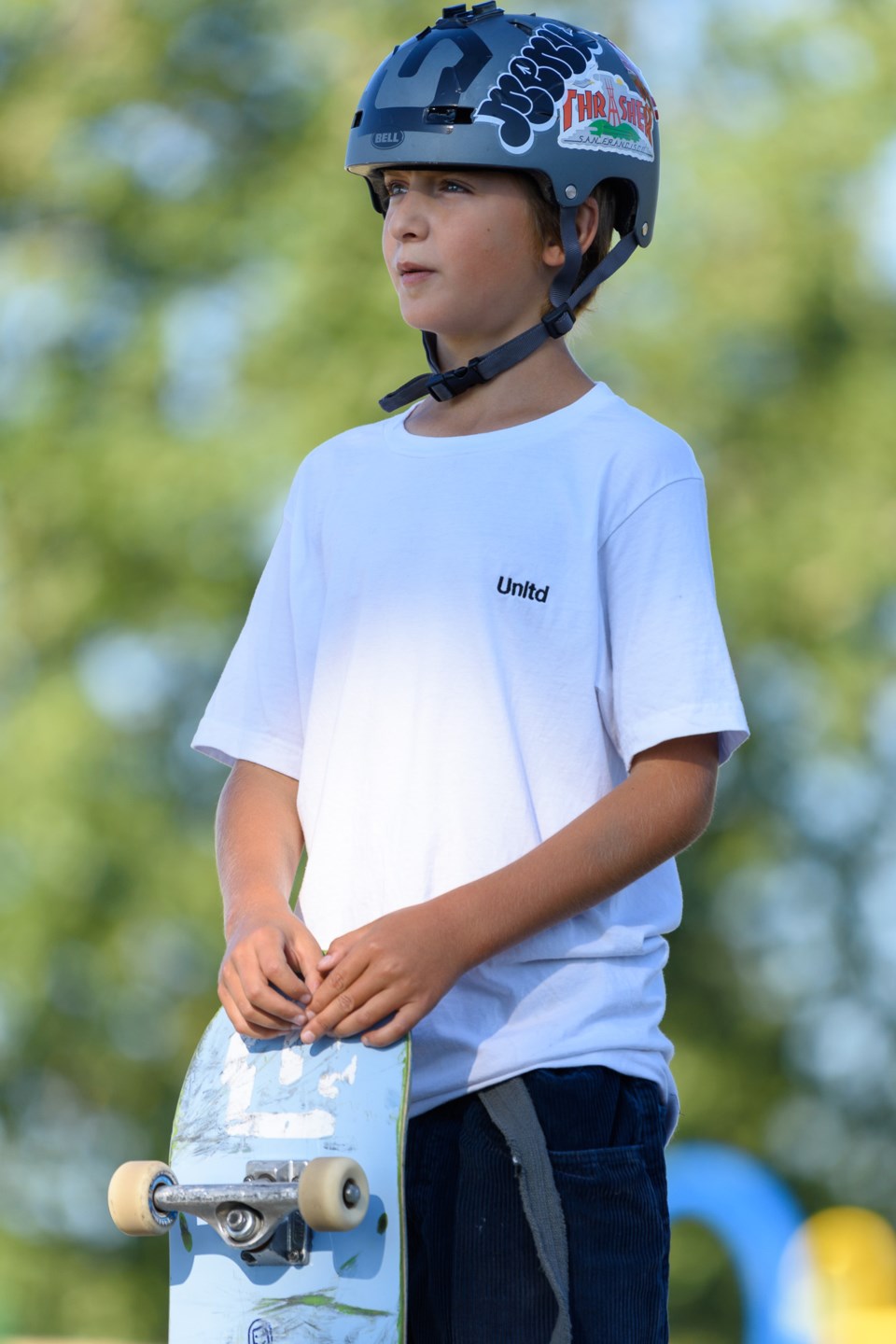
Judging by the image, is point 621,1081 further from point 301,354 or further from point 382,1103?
point 301,354

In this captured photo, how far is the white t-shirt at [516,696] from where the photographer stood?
7.72ft

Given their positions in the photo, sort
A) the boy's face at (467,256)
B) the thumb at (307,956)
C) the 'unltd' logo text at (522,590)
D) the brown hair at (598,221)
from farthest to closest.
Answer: the brown hair at (598,221)
the boy's face at (467,256)
the 'unltd' logo text at (522,590)
the thumb at (307,956)

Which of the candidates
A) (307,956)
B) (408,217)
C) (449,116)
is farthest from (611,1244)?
(449,116)

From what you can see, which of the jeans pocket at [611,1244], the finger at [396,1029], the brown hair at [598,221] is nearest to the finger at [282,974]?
the finger at [396,1029]

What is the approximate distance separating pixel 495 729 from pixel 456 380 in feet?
1.84

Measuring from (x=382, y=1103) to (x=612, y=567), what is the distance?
2.57 ft

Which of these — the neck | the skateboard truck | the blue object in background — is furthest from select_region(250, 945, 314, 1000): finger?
the blue object in background

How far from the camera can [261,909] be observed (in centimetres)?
244

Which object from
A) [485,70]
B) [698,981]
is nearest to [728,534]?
[698,981]

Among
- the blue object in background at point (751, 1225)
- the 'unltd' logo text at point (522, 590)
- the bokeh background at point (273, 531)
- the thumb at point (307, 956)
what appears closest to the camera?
the thumb at point (307, 956)

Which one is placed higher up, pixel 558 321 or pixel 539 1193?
pixel 558 321

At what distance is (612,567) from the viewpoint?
247cm

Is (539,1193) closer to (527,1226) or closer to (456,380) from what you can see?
(527,1226)

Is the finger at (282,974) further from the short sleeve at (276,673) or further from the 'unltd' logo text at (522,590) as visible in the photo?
the 'unltd' logo text at (522,590)
